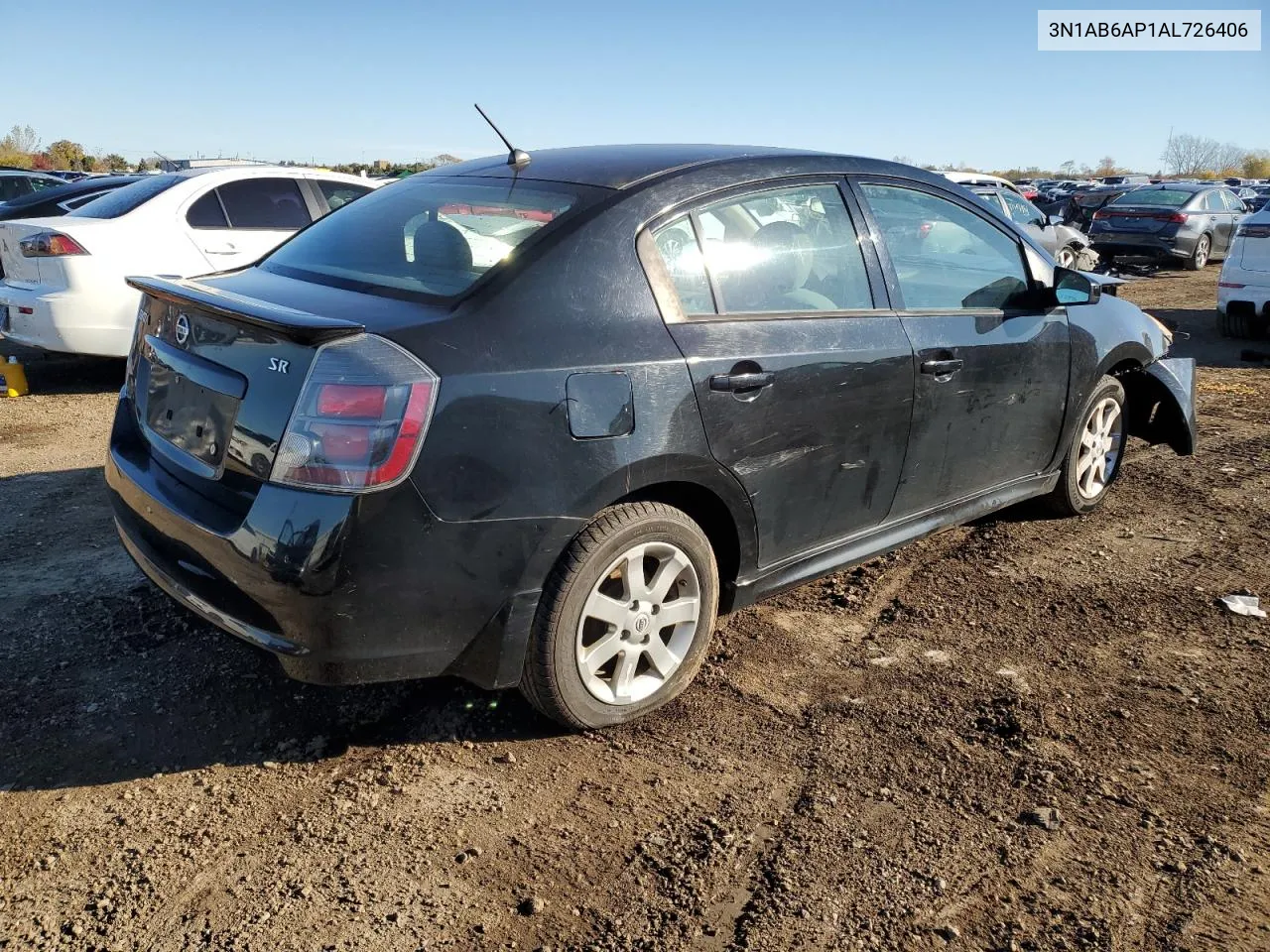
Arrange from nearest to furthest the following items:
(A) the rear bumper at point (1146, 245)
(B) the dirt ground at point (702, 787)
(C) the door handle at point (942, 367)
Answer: (B) the dirt ground at point (702, 787), (C) the door handle at point (942, 367), (A) the rear bumper at point (1146, 245)

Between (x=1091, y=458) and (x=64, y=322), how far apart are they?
21.8 ft

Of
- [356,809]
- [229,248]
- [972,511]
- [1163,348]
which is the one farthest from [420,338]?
[229,248]

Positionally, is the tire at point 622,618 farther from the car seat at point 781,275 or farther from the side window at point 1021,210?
the side window at point 1021,210

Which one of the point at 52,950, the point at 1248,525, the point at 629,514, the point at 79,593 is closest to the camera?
the point at 52,950

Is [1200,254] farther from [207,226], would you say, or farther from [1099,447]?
[207,226]

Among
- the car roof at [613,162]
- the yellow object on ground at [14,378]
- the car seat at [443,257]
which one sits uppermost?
the car roof at [613,162]

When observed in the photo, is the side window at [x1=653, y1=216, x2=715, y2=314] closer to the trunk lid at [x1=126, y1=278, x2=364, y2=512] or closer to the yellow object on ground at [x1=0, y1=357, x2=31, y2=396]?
the trunk lid at [x1=126, y1=278, x2=364, y2=512]

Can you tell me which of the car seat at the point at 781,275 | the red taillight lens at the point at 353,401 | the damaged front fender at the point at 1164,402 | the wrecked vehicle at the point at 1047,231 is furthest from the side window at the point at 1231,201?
the red taillight lens at the point at 353,401

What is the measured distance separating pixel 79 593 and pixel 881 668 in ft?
10.1

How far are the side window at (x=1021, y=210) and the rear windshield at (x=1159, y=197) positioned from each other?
11.8ft

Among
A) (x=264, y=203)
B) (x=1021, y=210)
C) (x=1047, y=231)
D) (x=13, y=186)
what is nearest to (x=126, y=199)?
(x=264, y=203)

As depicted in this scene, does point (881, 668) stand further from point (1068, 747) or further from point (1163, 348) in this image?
point (1163, 348)

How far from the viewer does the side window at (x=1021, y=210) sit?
15.5 m

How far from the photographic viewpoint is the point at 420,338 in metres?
2.59
